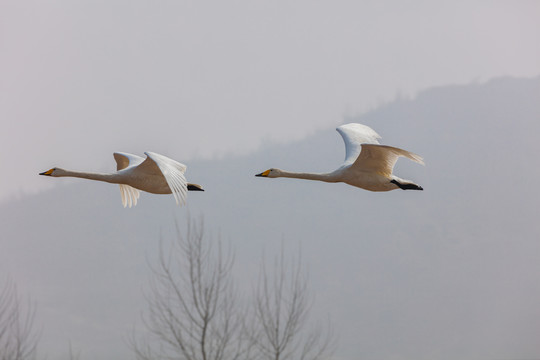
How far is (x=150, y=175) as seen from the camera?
2327cm

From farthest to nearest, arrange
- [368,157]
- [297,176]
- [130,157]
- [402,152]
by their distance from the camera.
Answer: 1. [130,157]
2. [297,176]
3. [368,157]
4. [402,152]

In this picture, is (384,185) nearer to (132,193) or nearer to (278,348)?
(278,348)

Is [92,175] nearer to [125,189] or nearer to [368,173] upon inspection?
[125,189]

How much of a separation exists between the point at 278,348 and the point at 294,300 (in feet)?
5.28

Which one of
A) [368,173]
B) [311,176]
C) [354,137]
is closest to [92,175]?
[311,176]

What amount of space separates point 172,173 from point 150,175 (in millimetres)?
2154

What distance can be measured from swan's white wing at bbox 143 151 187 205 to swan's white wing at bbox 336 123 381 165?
438 centimetres

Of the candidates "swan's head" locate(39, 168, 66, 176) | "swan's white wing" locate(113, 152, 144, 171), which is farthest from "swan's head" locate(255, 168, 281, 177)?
"swan's head" locate(39, 168, 66, 176)

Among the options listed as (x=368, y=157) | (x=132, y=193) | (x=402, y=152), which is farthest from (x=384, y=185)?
(x=132, y=193)

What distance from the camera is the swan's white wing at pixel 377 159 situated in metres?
21.8

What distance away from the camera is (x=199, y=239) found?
2489 cm

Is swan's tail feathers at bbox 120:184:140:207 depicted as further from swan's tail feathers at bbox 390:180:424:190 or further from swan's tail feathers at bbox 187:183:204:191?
swan's tail feathers at bbox 390:180:424:190

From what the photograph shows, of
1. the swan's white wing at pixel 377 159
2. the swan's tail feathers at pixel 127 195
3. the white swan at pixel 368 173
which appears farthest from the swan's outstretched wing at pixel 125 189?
the swan's white wing at pixel 377 159

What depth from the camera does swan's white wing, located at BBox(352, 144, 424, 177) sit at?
71.5ft
